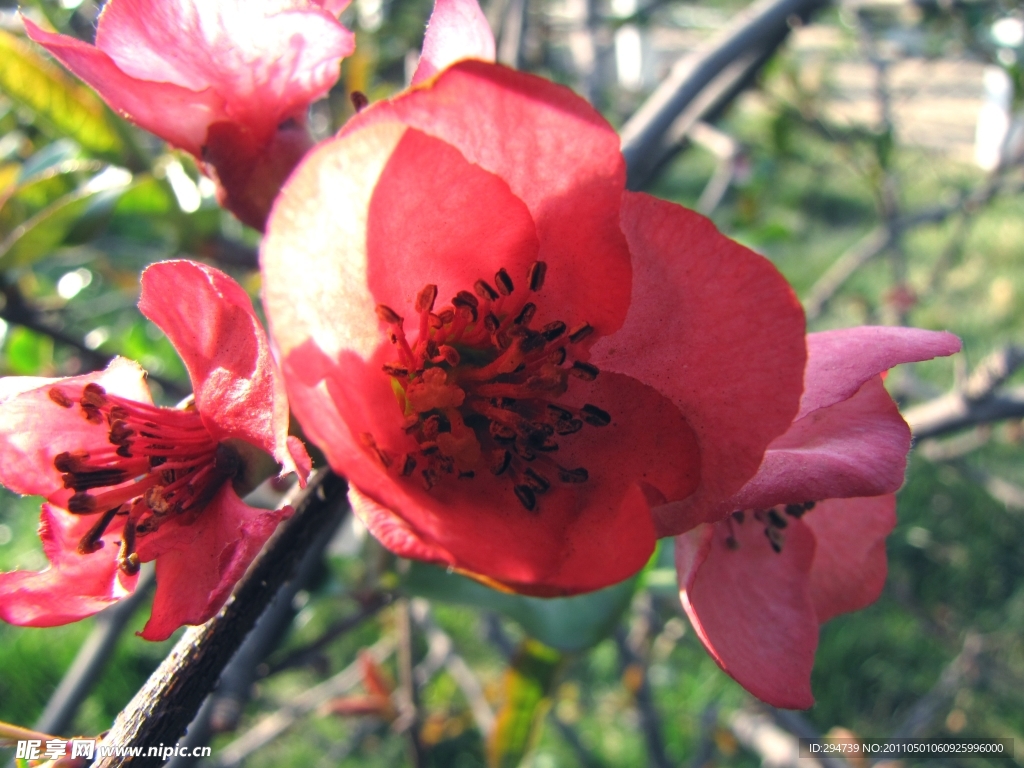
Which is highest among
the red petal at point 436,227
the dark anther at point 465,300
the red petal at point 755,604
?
the red petal at point 436,227

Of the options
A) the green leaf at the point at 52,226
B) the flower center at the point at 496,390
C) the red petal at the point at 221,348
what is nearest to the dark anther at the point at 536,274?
the flower center at the point at 496,390

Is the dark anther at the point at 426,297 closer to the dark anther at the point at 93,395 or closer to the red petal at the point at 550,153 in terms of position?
the red petal at the point at 550,153

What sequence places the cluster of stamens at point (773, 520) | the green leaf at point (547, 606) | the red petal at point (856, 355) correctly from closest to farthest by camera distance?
the red petal at point (856, 355) < the cluster of stamens at point (773, 520) < the green leaf at point (547, 606)

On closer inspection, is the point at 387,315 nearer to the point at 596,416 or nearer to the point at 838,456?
the point at 596,416

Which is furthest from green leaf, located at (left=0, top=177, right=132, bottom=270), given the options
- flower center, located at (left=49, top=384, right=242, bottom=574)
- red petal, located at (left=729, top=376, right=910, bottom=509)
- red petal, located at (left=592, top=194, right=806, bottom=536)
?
red petal, located at (left=729, top=376, right=910, bottom=509)

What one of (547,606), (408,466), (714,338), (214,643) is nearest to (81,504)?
(214,643)

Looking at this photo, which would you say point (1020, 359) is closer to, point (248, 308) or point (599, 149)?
point (599, 149)
